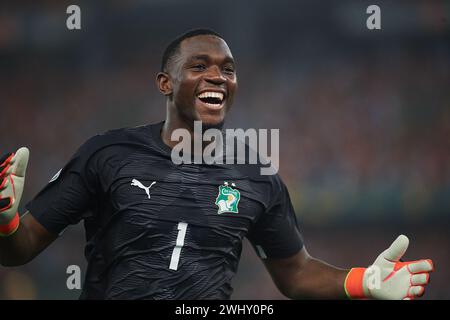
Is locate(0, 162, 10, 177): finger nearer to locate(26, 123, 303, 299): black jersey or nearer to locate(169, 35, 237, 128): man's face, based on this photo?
locate(26, 123, 303, 299): black jersey

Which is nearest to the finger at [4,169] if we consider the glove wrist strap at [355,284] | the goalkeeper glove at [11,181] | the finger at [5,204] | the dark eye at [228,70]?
the goalkeeper glove at [11,181]

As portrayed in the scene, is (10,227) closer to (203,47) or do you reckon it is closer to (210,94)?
(210,94)

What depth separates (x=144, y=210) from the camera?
3.31 meters

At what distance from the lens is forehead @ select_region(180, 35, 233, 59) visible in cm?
352

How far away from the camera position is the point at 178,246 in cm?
327

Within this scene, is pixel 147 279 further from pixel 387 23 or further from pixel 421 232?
pixel 387 23

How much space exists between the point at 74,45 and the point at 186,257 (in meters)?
4.72

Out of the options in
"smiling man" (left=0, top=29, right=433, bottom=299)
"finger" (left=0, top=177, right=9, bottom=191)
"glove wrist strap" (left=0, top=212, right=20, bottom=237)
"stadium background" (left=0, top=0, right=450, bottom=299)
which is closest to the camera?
"finger" (left=0, top=177, right=9, bottom=191)

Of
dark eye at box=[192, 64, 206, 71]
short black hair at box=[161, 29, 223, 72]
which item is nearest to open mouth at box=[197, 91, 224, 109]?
dark eye at box=[192, 64, 206, 71]

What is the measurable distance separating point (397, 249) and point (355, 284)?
270 millimetres

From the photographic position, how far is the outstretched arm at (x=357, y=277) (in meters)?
3.34

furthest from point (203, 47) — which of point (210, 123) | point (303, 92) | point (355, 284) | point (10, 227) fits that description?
point (303, 92)

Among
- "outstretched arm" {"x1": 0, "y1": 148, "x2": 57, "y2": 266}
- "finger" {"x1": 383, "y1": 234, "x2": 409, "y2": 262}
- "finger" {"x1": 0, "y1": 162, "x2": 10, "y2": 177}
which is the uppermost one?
"finger" {"x1": 0, "y1": 162, "x2": 10, "y2": 177}

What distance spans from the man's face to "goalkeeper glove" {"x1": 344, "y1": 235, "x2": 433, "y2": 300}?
991 mm
